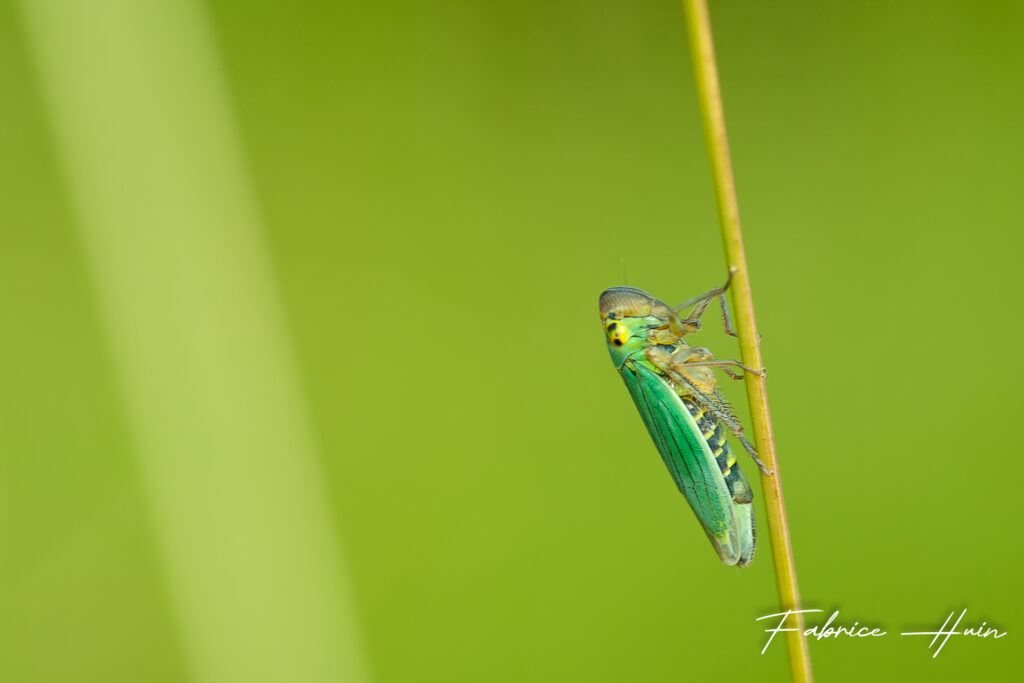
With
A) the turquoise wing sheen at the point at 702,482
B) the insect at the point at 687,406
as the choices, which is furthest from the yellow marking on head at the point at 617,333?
the turquoise wing sheen at the point at 702,482

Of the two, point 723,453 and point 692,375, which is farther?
point 692,375

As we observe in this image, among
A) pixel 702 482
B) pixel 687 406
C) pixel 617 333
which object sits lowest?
pixel 702 482

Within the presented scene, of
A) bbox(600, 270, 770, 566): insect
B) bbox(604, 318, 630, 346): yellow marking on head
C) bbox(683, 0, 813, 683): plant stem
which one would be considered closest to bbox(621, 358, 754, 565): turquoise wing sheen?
bbox(600, 270, 770, 566): insect

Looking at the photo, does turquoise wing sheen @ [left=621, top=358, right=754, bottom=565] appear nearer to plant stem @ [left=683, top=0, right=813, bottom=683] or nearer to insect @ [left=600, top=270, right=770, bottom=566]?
insect @ [left=600, top=270, right=770, bottom=566]

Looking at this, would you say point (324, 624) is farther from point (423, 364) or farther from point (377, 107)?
point (377, 107)

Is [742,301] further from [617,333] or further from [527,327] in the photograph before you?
[527,327]

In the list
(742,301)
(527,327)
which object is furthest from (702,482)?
(527,327)
